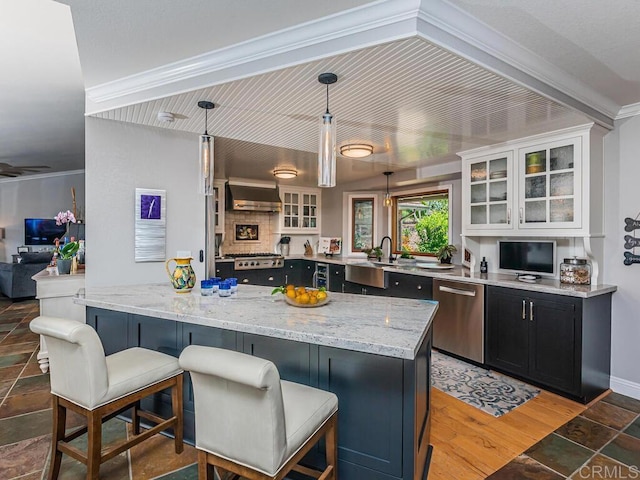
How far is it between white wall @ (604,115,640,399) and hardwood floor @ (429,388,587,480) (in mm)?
612

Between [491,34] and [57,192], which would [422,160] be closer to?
[491,34]

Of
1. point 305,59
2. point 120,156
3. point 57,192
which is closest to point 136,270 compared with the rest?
point 120,156

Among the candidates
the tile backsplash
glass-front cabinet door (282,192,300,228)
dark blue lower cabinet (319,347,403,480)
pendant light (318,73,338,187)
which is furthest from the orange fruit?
glass-front cabinet door (282,192,300,228)

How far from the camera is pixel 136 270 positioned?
124 inches

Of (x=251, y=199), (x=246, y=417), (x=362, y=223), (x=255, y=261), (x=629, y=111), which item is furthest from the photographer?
(x=362, y=223)

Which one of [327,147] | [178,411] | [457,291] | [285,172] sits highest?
[285,172]

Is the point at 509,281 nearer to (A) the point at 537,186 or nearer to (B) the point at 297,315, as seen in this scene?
(A) the point at 537,186

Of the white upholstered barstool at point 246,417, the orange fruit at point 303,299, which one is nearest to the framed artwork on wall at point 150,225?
the orange fruit at point 303,299

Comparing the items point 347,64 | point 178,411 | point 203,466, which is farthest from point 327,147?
point 178,411

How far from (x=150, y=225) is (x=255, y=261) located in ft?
8.85

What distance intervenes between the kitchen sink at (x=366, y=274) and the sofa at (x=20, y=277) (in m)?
5.71

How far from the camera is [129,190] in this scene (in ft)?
10.1

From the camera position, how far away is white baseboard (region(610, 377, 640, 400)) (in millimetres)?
2926

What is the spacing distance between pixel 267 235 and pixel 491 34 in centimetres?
519
